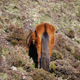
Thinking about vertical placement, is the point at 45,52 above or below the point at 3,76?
above

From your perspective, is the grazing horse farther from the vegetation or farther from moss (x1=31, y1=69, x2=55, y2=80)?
moss (x1=31, y1=69, x2=55, y2=80)

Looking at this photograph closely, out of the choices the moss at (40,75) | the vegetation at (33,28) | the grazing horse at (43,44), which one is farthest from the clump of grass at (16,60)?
the moss at (40,75)

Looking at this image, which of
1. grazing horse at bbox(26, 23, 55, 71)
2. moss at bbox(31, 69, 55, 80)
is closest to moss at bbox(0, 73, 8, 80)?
moss at bbox(31, 69, 55, 80)

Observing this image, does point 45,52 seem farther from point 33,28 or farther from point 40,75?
point 33,28

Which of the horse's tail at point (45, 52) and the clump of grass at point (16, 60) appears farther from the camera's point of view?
the horse's tail at point (45, 52)

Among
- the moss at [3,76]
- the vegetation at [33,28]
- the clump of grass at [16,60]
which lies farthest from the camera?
the clump of grass at [16,60]

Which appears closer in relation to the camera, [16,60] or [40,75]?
[40,75]

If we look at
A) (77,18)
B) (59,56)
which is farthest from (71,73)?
(77,18)

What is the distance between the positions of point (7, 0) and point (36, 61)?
8.11 metres

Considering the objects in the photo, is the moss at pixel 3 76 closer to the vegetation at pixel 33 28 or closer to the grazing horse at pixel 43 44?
the vegetation at pixel 33 28

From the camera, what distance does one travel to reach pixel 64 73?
241 inches

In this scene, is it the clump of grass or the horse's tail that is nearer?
the clump of grass

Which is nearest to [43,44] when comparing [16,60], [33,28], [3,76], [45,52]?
[45,52]

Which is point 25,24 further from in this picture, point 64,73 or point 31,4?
point 64,73
